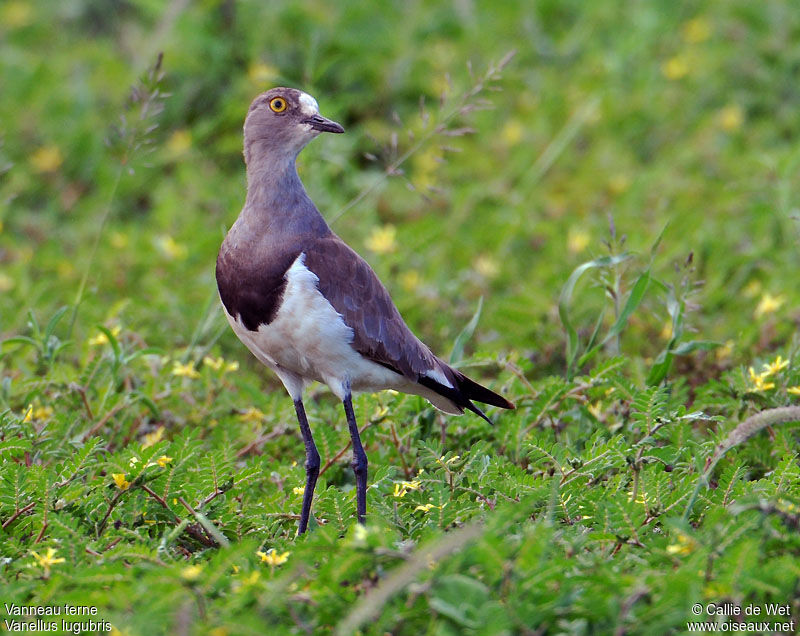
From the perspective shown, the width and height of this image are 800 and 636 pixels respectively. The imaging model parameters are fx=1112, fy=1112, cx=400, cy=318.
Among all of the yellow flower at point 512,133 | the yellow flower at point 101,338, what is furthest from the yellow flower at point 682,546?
the yellow flower at point 512,133

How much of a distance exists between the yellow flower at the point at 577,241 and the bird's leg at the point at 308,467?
8.92 ft

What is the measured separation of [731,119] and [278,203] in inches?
183

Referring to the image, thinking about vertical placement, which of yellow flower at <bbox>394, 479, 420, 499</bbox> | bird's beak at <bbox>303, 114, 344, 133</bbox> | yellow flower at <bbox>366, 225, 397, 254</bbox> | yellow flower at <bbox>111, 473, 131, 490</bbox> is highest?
bird's beak at <bbox>303, 114, 344, 133</bbox>

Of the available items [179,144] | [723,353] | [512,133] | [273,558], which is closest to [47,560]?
[273,558]

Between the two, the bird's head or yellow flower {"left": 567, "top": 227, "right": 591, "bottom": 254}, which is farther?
yellow flower {"left": 567, "top": 227, "right": 591, "bottom": 254}

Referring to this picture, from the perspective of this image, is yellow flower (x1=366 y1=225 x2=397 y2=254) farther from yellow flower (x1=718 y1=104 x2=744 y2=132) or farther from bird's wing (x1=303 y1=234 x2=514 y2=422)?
yellow flower (x1=718 y1=104 x2=744 y2=132)

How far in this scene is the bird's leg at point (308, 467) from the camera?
12.4 ft

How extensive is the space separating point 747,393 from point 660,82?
15.1 feet

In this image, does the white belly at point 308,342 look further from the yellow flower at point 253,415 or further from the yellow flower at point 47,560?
the yellow flower at point 47,560

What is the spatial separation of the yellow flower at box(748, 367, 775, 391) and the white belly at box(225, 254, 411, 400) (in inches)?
53.8

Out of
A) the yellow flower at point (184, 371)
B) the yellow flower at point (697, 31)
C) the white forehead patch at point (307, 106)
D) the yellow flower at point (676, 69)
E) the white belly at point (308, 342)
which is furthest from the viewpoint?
the yellow flower at point (697, 31)

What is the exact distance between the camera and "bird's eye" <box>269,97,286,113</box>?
14.0ft

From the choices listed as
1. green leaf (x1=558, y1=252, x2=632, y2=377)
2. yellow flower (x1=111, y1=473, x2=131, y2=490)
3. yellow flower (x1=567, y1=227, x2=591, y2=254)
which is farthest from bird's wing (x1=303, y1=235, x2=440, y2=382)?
yellow flower (x1=567, y1=227, x2=591, y2=254)

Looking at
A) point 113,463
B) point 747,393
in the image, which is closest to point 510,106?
point 747,393
